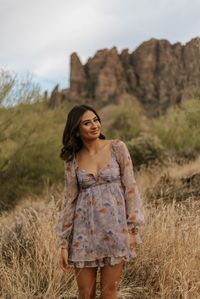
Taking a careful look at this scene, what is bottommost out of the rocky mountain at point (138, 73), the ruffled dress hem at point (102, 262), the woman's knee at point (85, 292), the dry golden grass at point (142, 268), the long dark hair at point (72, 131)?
the dry golden grass at point (142, 268)

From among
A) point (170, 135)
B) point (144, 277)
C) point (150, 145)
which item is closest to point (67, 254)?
point (144, 277)

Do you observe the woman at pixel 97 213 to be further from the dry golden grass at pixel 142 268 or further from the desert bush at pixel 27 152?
the desert bush at pixel 27 152

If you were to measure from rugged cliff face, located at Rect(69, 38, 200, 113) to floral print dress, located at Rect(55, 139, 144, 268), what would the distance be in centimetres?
8238

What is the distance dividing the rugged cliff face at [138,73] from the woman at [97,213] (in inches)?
3241

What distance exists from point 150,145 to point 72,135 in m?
18.8

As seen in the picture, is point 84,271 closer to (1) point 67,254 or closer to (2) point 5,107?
(1) point 67,254

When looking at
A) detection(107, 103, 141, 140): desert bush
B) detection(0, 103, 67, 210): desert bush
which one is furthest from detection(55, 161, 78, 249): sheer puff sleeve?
detection(107, 103, 141, 140): desert bush

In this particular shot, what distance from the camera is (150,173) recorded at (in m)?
15.6

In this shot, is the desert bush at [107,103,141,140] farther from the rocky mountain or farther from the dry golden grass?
the rocky mountain

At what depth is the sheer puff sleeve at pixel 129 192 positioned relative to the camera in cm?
357

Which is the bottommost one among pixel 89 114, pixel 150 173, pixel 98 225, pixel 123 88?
pixel 150 173

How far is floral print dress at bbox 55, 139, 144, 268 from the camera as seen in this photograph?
352cm

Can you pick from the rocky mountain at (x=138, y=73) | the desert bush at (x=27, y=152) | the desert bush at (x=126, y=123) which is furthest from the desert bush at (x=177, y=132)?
the rocky mountain at (x=138, y=73)

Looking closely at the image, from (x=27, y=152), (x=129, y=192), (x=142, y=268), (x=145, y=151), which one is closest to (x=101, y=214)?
(x=129, y=192)
